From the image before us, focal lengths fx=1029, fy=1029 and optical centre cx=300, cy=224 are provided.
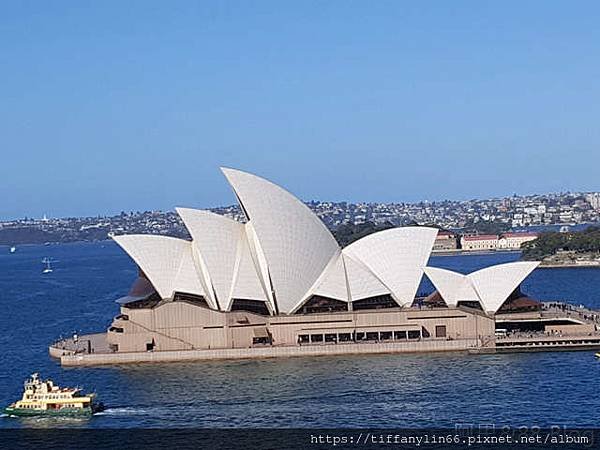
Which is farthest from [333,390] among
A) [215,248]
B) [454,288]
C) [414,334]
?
[454,288]

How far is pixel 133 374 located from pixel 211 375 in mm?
2813

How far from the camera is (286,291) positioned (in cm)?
3662

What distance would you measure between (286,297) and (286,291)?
0.22 m

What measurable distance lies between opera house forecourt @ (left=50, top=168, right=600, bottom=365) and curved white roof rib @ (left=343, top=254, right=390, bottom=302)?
36 millimetres

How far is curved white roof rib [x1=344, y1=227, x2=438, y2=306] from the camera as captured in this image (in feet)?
122

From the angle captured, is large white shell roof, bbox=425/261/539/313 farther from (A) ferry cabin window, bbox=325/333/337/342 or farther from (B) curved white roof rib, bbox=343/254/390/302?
(A) ferry cabin window, bbox=325/333/337/342

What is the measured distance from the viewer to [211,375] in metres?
31.4

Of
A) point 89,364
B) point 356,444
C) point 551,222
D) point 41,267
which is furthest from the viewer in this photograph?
point 551,222

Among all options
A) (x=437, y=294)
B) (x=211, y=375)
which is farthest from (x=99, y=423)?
(x=437, y=294)

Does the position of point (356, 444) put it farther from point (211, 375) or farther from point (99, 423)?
point (211, 375)

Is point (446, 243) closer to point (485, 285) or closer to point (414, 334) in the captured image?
point (485, 285)

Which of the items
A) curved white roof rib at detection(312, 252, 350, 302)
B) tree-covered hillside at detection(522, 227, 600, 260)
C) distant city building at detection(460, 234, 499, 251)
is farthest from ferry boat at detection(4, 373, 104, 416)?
distant city building at detection(460, 234, 499, 251)

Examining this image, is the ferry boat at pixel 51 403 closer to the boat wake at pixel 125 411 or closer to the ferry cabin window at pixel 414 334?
the boat wake at pixel 125 411

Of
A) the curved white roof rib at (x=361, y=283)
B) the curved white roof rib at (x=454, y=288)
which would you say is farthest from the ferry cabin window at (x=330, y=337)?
the curved white roof rib at (x=454, y=288)
